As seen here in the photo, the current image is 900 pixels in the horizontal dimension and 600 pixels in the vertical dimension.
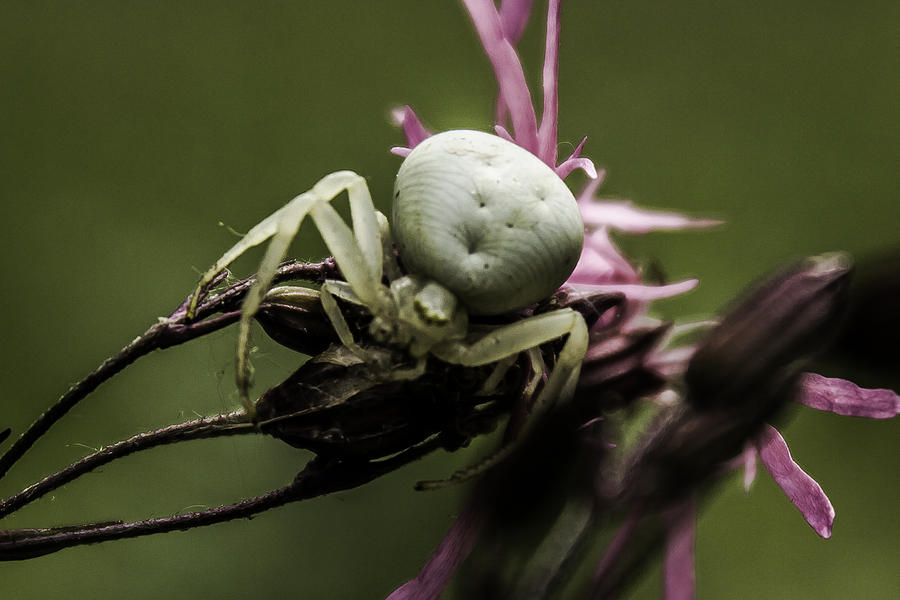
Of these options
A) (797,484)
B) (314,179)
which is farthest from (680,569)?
(314,179)

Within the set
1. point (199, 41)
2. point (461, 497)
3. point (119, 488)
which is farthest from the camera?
point (199, 41)

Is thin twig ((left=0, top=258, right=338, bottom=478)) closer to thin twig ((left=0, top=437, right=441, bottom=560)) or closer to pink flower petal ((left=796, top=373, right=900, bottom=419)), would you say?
thin twig ((left=0, top=437, right=441, bottom=560))

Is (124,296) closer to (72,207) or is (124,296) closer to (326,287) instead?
(72,207)

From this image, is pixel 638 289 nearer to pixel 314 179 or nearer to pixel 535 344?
pixel 535 344

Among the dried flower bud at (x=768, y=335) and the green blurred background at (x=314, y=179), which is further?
the green blurred background at (x=314, y=179)

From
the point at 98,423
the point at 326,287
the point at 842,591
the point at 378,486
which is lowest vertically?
the point at 842,591

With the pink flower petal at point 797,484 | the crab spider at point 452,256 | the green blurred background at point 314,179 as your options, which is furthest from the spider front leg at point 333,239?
the green blurred background at point 314,179

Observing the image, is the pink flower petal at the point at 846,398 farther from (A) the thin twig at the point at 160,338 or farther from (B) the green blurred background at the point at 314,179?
(B) the green blurred background at the point at 314,179

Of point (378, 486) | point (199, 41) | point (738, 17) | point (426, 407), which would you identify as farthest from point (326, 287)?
point (738, 17)
